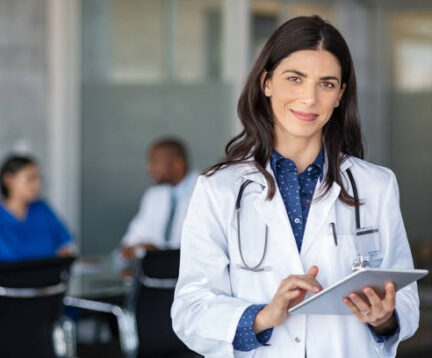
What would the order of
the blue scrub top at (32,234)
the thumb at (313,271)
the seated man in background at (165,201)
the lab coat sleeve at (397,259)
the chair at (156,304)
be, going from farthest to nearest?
the seated man in background at (165,201)
the blue scrub top at (32,234)
the chair at (156,304)
the lab coat sleeve at (397,259)
the thumb at (313,271)

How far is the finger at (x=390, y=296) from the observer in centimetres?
205

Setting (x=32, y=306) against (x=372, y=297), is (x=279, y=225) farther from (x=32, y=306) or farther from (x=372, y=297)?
(x=32, y=306)

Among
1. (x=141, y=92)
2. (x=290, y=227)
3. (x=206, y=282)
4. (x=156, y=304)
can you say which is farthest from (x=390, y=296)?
(x=141, y=92)

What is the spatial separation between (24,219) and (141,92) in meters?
2.42

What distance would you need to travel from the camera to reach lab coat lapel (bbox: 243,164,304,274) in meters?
A: 2.18

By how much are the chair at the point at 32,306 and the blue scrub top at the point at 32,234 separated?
1.04 meters

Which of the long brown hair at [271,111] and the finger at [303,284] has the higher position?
the long brown hair at [271,111]

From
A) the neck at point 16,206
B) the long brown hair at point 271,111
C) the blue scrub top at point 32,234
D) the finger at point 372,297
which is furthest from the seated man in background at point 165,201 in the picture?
the finger at point 372,297

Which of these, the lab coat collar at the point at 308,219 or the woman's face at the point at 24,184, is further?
the woman's face at the point at 24,184

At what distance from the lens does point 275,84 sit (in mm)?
2307

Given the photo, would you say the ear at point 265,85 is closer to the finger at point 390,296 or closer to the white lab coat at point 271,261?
the white lab coat at point 271,261

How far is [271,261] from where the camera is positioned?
2195 millimetres

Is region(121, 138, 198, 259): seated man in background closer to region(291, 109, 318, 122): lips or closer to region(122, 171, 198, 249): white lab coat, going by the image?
region(122, 171, 198, 249): white lab coat

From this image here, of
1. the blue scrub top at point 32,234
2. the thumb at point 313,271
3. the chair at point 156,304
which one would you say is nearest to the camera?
the thumb at point 313,271
